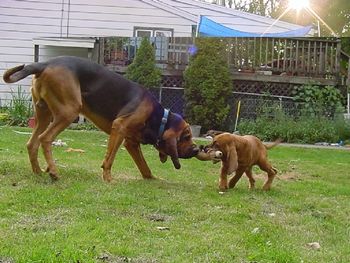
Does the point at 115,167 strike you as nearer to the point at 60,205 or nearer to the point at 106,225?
the point at 60,205

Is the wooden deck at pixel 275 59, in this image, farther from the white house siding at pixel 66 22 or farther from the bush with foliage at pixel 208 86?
the white house siding at pixel 66 22

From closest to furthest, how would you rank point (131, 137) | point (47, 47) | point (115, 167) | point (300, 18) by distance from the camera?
point (131, 137) < point (115, 167) < point (47, 47) < point (300, 18)

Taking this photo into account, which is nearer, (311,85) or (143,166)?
(143,166)

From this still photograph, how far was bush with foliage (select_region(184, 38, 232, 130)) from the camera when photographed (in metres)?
14.8

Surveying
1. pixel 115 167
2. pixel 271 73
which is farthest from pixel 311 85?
pixel 115 167

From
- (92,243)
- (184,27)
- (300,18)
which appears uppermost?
(300,18)

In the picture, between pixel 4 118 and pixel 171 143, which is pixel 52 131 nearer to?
pixel 171 143

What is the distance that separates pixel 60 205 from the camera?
481 cm

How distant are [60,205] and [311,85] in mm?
12089

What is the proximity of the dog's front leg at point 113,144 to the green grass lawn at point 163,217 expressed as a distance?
0.63ft

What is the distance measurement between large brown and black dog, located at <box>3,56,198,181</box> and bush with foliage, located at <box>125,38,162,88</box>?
8541 millimetres

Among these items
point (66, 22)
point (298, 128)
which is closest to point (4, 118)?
point (66, 22)

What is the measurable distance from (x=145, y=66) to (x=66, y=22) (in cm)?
419

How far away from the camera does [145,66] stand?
1525 centimetres
